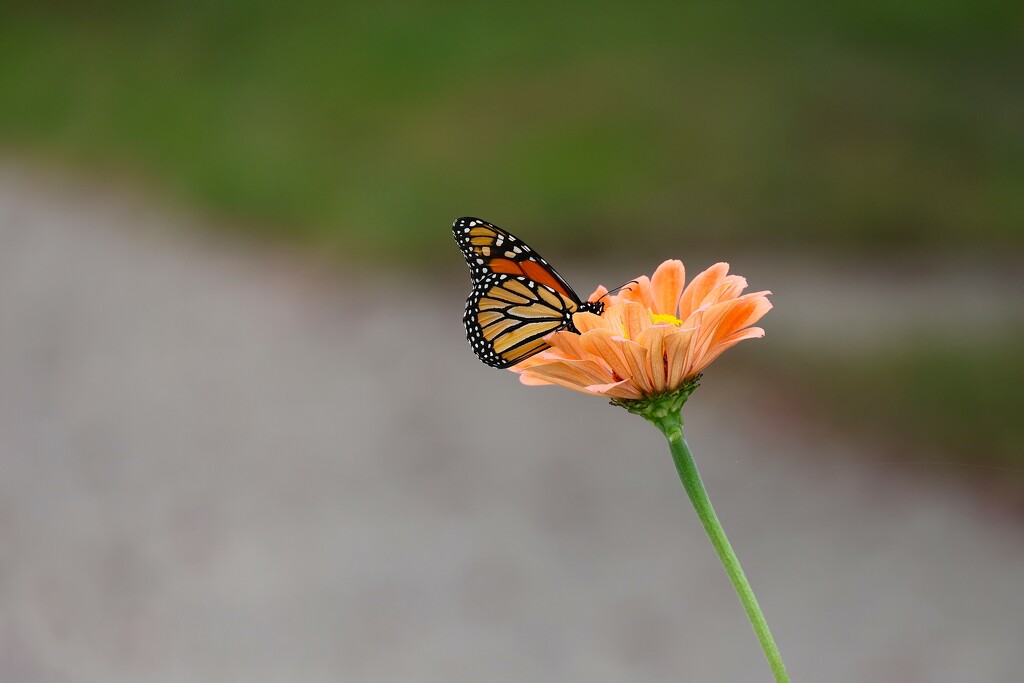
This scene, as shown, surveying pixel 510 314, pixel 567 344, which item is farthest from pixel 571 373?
pixel 510 314

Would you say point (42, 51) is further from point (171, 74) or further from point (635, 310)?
point (635, 310)

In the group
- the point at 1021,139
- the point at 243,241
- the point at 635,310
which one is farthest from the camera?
the point at 243,241

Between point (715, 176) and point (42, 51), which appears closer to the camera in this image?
point (715, 176)

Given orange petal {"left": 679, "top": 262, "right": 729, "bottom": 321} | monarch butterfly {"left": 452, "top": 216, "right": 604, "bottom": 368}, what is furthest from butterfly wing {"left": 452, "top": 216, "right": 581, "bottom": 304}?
orange petal {"left": 679, "top": 262, "right": 729, "bottom": 321}

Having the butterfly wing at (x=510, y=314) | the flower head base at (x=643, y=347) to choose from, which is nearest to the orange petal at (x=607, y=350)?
the flower head base at (x=643, y=347)

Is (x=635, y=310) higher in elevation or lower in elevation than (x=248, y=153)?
lower

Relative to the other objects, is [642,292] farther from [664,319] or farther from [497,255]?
[497,255]

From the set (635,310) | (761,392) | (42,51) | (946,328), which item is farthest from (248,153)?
(635,310)
